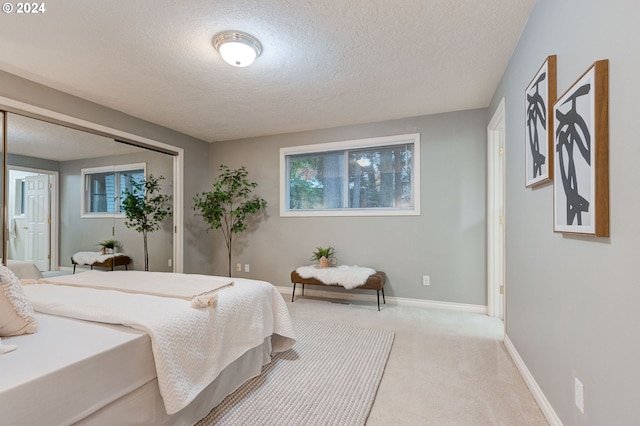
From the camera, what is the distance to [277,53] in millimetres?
2279

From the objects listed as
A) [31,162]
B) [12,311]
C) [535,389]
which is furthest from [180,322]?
[31,162]

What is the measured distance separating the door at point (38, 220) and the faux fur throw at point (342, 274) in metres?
2.66

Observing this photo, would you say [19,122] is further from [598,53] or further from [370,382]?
[598,53]

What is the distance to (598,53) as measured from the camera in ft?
3.66

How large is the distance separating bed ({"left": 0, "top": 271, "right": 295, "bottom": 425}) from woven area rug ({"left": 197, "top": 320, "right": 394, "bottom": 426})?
0.12m

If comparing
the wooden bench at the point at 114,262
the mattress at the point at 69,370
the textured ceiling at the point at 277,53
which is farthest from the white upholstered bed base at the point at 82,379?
the wooden bench at the point at 114,262

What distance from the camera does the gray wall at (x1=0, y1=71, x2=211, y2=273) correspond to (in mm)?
2662

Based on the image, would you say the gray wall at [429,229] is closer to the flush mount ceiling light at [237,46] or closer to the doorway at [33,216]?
the flush mount ceiling light at [237,46]

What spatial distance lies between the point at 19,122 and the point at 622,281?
13.9 ft

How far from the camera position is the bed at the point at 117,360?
976 millimetres

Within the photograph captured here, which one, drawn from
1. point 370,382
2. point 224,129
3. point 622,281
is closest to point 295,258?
point 224,129

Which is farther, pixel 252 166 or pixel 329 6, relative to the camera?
pixel 252 166

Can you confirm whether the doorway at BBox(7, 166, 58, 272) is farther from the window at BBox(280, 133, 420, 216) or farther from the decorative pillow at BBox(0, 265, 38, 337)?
the window at BBox(280, 133, 420, 216)

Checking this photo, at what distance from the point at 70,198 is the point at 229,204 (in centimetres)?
196
